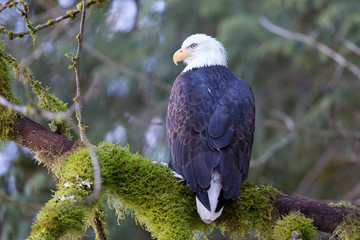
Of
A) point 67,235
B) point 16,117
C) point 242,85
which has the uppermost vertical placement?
point 242,85

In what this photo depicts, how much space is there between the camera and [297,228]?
407 cm

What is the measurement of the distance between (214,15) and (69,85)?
3.46 meters

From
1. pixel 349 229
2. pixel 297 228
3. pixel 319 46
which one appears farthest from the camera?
pixel 319 46

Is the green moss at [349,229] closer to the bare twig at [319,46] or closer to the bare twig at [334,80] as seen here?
the bare twig at [319,46]

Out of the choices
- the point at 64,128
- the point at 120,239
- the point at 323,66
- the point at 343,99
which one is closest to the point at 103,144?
the point at 64,128

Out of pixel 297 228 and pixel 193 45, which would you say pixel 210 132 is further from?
pixel 193 45

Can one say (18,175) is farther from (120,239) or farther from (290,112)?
(290,112)

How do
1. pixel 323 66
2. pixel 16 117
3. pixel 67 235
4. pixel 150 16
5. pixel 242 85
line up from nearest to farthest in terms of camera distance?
pixel 67 235 → pixel 16 117 → pixel 242 85 → pixel 150 16 → pixel 323 66

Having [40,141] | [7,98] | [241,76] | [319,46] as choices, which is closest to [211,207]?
[40,141]

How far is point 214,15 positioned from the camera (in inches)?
439

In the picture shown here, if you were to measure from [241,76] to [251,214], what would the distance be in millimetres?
6196

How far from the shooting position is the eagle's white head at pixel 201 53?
662 cm

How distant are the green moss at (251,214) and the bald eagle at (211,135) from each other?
130mm

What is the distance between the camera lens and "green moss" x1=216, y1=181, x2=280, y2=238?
4328mm
